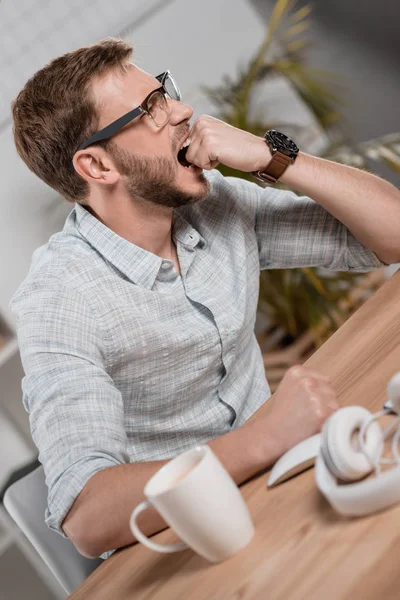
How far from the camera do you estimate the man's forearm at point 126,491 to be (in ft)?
3.20

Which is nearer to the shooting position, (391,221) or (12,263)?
(391,221)

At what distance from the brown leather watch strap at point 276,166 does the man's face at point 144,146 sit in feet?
0.45

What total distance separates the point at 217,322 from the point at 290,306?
4.48 feet

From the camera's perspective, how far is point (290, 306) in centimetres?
279

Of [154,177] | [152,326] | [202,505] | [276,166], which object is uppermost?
[154,177]

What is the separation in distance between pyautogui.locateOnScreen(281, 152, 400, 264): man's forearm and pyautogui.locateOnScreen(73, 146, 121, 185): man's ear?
363 millimetres

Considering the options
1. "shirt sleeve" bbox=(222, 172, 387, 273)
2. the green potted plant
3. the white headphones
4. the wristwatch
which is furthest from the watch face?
the green potted plant

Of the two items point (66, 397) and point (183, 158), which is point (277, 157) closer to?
point (183, 158)

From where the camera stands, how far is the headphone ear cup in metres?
0.78

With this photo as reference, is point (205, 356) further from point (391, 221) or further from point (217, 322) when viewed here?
point (391, 221)

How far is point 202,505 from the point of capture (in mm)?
766

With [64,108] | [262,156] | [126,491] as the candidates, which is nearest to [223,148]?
[262,156]

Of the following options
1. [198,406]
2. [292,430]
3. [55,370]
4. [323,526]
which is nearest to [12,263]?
[198,406]

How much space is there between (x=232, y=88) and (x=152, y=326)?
5.50 feet
